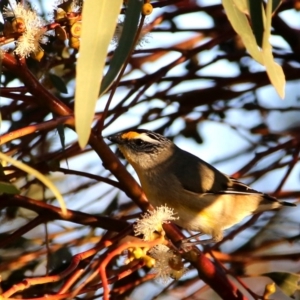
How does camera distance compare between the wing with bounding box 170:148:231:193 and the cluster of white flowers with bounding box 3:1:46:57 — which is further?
→ the wing with bounding box 170:148:231:193

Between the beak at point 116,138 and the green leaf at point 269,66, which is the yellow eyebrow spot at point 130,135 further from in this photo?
the green leaf at point 269,66

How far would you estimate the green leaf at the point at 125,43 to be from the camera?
1.64m

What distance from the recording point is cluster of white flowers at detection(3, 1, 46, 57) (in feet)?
6.10

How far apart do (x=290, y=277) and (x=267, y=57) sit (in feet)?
3.47

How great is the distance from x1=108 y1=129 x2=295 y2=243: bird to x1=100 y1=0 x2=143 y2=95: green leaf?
1.38m

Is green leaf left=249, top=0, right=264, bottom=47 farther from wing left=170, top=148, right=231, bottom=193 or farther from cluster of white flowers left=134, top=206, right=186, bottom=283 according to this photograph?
wing left=170, top=148, right=231, bottom=193

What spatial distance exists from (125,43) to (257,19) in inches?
12.3

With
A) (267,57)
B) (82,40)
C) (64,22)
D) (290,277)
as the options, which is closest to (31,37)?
(64,22)

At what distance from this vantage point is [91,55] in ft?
5.21

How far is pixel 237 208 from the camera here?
3.28 metres

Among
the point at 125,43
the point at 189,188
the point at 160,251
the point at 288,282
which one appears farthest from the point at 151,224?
the point at 189,188

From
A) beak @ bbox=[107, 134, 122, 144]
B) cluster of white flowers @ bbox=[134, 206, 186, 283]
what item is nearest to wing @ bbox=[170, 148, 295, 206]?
beak @ bbox=[107, 134, 122, 144]

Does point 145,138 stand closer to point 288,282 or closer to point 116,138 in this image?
point 116,138

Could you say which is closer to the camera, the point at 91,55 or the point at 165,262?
the point at 91,55
